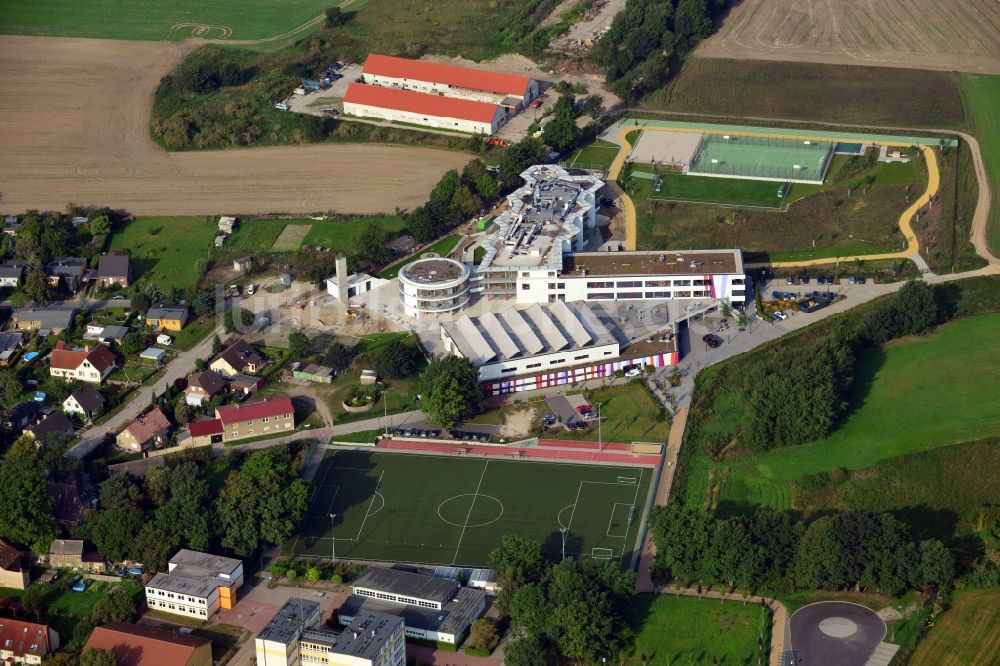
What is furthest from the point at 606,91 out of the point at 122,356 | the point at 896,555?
the point at 896,555

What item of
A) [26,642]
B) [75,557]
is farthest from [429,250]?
[26,642]

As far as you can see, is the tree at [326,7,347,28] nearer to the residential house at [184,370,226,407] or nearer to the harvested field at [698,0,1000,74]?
the harvested field at [698,0,1000,74]

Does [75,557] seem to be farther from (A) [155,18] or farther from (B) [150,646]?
(A) [155,18]

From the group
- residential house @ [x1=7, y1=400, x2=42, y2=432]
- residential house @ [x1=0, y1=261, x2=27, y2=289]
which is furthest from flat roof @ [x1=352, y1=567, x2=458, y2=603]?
residential house @ [x1=0, y1=261, x2=27, y2=289]

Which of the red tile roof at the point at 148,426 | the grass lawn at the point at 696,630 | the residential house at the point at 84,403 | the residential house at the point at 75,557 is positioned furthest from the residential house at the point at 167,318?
the grass lawn at the point at 696,630

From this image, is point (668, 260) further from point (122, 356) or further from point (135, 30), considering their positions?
point (135, 30)
